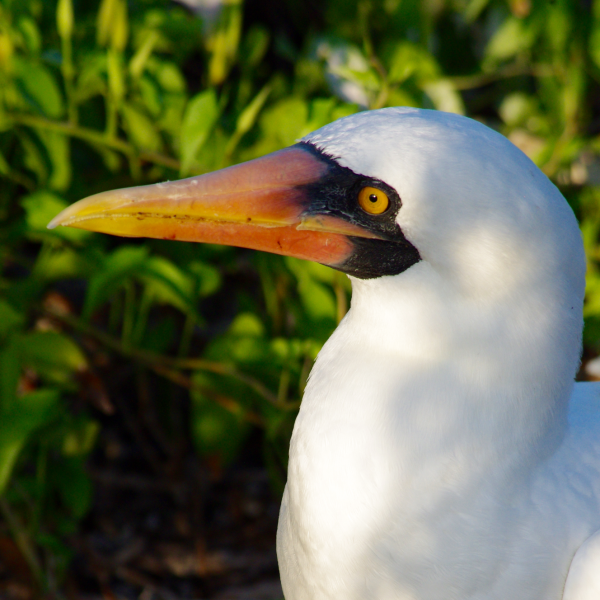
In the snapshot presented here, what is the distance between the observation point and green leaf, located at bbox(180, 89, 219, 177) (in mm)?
1577

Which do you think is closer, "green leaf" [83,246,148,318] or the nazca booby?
the nazca booby

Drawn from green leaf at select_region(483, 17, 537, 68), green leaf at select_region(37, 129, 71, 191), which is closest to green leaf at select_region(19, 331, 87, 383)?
green leaf at select_region(37, 129, 71, 191)

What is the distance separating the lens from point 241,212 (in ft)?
3.70

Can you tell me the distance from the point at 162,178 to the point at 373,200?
102cm

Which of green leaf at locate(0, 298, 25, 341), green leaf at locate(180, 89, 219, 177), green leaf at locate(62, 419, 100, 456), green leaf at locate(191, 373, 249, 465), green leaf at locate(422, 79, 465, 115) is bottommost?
green leaf at locate(62, 419, 100, 456)

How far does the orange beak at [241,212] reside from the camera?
112cm

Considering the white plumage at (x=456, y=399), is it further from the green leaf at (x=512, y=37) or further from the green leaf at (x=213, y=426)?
the green leaf at (x=512, y=37)

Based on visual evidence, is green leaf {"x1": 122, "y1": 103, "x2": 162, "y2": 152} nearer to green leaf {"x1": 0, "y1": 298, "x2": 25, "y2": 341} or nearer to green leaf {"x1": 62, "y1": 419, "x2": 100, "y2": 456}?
green leaf {"x1": 0, "y1": 298, "x2": 25, "y2": 341}

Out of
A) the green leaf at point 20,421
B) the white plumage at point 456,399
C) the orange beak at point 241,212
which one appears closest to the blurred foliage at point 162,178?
the green leaf at point 20,421

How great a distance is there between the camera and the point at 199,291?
1872mm

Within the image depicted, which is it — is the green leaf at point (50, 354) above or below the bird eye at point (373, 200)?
below

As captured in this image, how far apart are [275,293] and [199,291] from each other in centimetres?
26

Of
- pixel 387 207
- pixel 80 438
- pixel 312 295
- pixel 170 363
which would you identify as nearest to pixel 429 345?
pixel 387 207

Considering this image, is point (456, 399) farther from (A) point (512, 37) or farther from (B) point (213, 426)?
(A) point (512, 37)
